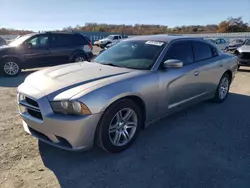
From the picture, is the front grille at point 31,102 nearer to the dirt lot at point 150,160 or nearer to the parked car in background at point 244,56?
the dirt lot at point 150,160

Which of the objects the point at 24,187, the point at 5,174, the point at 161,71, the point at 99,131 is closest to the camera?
the point at 24,187

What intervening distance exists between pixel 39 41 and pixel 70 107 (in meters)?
7.78

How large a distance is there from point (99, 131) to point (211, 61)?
3.22 metres

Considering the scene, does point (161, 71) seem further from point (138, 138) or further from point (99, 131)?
point (99, 131)

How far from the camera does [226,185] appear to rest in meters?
2.74

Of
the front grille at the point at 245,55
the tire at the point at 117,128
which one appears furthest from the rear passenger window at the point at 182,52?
the front grille at the point at 245,55

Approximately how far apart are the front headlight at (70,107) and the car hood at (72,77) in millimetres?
105

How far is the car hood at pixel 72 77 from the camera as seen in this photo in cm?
308

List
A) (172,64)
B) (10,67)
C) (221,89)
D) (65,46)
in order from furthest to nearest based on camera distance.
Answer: (65,46) → (10,67) → (221,89) → (172,64)

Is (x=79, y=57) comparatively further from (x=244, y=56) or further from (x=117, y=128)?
(x=117, y=128)

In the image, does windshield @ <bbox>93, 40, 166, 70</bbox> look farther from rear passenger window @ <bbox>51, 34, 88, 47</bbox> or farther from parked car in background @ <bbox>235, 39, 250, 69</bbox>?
parked car in background @ <bbox>235, 39, 250, 69</bbox>

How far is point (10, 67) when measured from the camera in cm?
926

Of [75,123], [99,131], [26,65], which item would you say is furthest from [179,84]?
[26,65]

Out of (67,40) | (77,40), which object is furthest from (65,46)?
(77,40)
